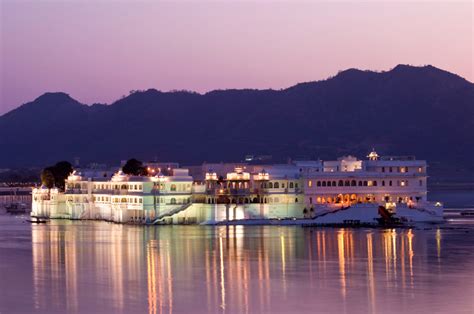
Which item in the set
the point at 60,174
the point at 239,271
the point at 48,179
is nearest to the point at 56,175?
the point at 60,174

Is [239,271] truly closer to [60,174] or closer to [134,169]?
[134,169]

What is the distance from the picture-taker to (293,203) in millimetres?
75250

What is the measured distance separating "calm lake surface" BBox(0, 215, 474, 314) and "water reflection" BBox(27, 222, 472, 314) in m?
0.04

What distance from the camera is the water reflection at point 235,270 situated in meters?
35.9

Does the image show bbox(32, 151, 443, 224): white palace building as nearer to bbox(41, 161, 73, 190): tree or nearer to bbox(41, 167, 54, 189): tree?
bbox(41, 167, 54, 189): tree

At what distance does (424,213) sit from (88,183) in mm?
23435

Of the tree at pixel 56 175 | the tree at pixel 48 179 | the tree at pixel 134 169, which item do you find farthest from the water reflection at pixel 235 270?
the tree at pixel 56 175

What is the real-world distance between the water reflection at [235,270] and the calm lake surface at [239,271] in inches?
1.6

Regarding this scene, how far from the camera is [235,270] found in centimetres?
4400

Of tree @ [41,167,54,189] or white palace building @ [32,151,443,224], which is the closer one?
white palace building @ [32,151,443,224]

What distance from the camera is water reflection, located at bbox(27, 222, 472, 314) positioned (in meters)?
35.9

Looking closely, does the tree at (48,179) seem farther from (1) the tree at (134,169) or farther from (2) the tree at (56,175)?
(1) the tree at (134,169)

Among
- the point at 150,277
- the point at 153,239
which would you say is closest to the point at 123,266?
the point at 150,277

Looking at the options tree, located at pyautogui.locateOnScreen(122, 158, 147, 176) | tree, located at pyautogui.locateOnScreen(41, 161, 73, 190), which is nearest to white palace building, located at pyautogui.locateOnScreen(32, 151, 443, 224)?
tree, located at pyautogui.locateOnScreen(122, 158, 147, 176)
